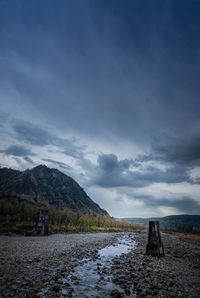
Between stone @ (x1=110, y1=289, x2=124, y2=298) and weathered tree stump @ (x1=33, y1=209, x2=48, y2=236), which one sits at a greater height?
stone @ (x1=110, y1=289, x2=124, y2=298)

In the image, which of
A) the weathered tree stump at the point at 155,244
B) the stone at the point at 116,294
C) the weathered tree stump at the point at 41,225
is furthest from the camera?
the weathered tree stump at the point at 41,225

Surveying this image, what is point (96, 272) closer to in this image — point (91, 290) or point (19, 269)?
point (91, 290)

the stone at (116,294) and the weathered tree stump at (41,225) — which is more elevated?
the stone at (116,294)

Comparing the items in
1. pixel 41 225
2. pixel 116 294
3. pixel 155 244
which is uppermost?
pixel 116 294

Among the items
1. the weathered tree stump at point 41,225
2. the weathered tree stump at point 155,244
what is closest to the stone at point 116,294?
the weathered tree stump at point 155,244

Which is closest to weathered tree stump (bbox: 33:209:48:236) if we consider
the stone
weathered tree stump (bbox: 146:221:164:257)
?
weathered tree stump (bbox: 146:221:164:257)

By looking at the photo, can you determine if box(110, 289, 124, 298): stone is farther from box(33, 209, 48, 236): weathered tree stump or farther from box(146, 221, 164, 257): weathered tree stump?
box(33, 209, 48, 236): weathered tree stump

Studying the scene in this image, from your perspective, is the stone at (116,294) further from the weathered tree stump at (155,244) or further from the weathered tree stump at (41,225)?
the weathered tree stump at (41,225)

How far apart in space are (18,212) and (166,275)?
71.2 meters

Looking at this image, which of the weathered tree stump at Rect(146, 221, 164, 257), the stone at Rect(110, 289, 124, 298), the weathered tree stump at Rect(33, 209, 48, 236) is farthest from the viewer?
the weathered tree stump at Rect(33, 209, 48, 236)

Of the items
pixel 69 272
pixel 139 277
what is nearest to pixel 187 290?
pixel 139 277

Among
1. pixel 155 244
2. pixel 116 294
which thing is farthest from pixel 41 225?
pixel 116 294

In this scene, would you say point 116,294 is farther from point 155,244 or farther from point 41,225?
point 41,225

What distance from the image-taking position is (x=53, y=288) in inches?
311
